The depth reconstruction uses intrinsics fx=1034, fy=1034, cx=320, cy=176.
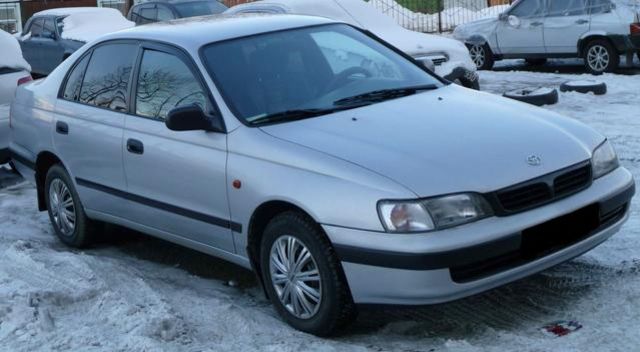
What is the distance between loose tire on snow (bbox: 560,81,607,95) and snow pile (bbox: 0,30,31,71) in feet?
21.2

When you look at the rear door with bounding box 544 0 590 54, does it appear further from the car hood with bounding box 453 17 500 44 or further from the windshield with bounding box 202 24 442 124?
the windshield with bounding box 202 24 442 124

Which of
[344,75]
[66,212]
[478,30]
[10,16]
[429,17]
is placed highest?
[344,75]

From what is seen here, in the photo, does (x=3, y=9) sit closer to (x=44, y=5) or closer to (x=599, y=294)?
(x=44, y=5)

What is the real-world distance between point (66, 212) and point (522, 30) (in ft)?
36.7

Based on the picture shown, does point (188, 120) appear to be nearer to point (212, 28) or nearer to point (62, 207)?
point (212, 28)

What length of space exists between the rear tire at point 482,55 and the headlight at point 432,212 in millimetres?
12955

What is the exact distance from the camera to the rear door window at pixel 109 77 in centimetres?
656

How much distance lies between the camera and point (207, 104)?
5.75m

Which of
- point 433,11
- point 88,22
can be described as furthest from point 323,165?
point 433,11

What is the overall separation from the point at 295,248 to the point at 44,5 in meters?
29.5

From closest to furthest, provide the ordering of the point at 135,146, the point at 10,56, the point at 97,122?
the point at 135,146, the point at 97,122, the point at 10,56

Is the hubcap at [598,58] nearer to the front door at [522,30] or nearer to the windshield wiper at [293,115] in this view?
the front door at [522,30]

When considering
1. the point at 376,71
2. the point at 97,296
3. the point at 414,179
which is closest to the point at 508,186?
the point at 414,179

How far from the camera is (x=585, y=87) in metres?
12.7
